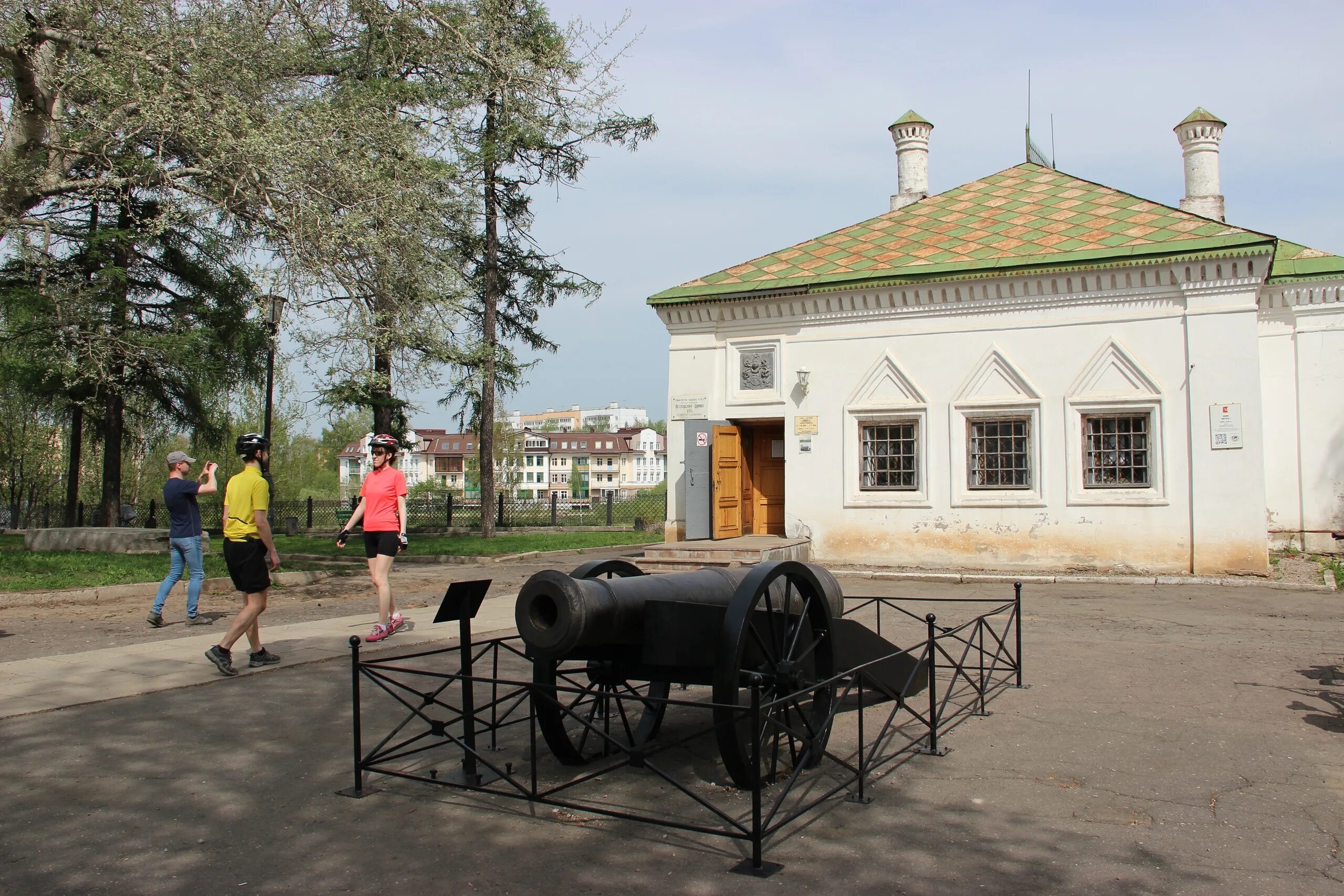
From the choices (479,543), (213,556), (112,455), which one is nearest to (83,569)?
(213,556)

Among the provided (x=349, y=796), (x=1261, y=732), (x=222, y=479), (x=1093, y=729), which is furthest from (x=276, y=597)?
(x=222, y=479)

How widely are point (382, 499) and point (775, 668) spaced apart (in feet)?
18.7

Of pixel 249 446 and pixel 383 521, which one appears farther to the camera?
pixel 383 521

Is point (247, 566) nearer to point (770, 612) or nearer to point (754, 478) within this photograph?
point (770, 612)

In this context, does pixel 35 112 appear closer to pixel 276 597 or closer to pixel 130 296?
pixel 276 597

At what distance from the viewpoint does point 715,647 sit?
15.8ft

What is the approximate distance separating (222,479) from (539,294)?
18621mm

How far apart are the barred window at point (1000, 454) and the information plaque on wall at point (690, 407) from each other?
474cm

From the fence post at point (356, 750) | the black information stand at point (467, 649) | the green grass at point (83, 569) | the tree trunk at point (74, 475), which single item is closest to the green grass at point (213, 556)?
the green grass at point (83, 569)

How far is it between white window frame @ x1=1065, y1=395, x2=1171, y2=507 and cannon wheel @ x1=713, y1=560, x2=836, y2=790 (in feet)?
38.6

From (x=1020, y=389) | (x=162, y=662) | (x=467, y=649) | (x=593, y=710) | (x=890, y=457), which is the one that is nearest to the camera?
(x=467, y=649)

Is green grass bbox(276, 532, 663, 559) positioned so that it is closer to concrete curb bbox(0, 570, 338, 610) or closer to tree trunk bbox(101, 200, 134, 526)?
tree trunk bbox(101, 200, 134, 526)

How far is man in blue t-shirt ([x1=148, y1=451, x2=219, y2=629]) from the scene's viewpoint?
10.4 meters

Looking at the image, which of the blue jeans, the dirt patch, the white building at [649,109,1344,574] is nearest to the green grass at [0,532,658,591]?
the blue jeans
